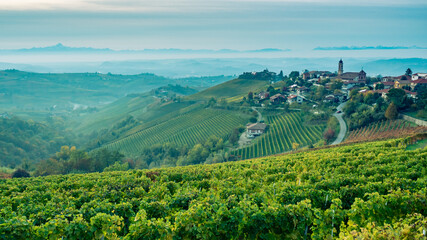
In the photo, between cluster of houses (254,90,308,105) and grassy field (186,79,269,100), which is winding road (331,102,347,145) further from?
grassy field (186,79,269,100)

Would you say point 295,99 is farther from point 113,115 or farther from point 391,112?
point 113,115

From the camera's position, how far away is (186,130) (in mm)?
75125

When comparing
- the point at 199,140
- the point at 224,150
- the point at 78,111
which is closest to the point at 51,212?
the point at 224,150

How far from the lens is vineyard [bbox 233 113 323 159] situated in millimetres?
49625

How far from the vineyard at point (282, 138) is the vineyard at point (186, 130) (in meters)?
10.5

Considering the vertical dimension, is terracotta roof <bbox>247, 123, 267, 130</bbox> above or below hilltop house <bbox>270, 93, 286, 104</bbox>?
below

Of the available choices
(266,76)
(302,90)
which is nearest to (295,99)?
(302,90)

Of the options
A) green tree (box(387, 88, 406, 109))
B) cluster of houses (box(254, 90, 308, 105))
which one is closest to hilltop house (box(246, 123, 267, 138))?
cluster of houses (box(254, 90, 308, 105))

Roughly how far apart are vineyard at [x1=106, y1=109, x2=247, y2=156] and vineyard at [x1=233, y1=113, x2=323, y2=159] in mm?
10474

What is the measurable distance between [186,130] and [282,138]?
28.4m

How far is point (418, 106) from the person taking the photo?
48562mm

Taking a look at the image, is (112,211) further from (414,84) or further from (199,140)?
(414,84)

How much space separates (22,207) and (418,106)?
181 ft

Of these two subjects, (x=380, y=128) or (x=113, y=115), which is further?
(x=113, y=115)
